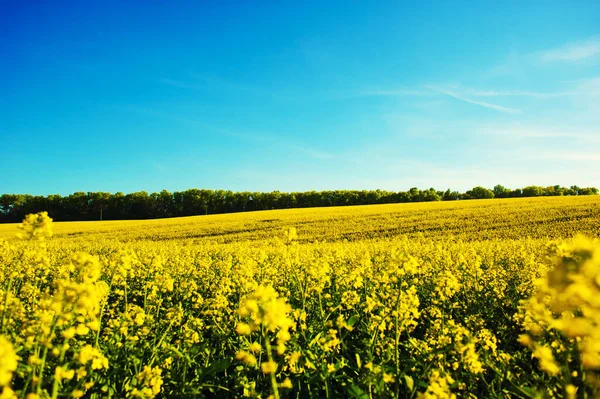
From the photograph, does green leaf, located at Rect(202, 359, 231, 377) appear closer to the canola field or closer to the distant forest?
the canola field

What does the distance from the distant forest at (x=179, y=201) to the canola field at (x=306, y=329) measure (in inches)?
2098

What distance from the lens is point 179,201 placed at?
65.2 meters

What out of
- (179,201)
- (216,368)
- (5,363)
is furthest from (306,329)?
(179,201)

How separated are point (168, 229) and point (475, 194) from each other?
5871cm

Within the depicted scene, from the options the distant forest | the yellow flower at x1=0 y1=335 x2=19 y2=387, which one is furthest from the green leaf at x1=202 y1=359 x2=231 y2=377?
the distant forest

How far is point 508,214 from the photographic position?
2389 cm

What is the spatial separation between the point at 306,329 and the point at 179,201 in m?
65.8

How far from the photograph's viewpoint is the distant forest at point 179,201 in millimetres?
61156

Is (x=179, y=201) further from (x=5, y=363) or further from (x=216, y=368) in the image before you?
(x=5, y=363)

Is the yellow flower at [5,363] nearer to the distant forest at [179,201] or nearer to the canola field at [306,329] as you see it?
the canola field at [306,329]

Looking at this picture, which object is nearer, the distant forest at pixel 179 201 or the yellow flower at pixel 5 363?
the yellow flower at pixel 5 363

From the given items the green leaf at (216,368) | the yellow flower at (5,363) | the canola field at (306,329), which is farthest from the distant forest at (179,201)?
the yellow flower at (5,363)

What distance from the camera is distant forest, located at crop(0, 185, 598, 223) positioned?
6116 cm

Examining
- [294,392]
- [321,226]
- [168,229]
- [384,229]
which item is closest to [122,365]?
[294,392]
